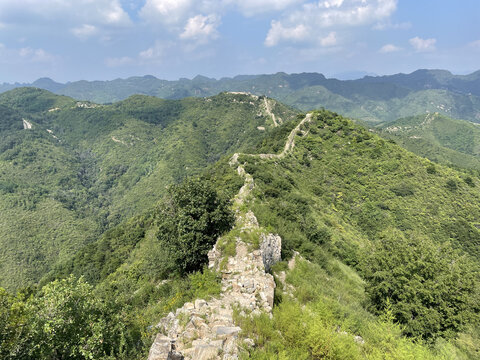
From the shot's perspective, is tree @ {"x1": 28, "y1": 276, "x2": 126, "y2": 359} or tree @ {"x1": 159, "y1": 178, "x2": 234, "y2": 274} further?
tree @ {"x1": 159, "y1": 178, "x2": 234, "y2": 274}

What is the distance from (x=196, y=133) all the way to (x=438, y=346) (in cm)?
18872

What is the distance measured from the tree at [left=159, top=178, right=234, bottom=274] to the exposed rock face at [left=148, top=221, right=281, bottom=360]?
74.1 inches

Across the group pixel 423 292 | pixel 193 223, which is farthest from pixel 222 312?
pixel 423 292

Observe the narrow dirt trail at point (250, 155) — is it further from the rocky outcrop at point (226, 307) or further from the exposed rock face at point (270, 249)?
the rocky outcrop at point (226, 307)

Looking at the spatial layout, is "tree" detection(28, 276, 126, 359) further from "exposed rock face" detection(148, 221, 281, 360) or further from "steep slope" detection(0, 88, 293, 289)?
"steep slope" detection(0, 88, 293, 289)

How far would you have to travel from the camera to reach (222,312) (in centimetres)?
1212

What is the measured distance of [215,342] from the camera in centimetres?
995

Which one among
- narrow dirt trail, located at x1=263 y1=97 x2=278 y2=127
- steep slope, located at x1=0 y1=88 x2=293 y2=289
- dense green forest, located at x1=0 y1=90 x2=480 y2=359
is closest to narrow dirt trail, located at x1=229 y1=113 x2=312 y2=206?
dense green forest, located at x1=0 y1=90 x2=480 y2=359

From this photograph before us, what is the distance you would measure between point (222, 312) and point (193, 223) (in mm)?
8602

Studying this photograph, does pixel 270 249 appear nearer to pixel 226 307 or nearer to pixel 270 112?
pixel 226 307

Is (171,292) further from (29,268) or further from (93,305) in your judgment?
(29,268)

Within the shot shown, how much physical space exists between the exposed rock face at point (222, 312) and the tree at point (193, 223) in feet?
6.17

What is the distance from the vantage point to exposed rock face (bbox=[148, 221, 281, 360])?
9.50 m

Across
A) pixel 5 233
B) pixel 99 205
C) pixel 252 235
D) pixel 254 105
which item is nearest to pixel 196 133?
pixel 254 105
